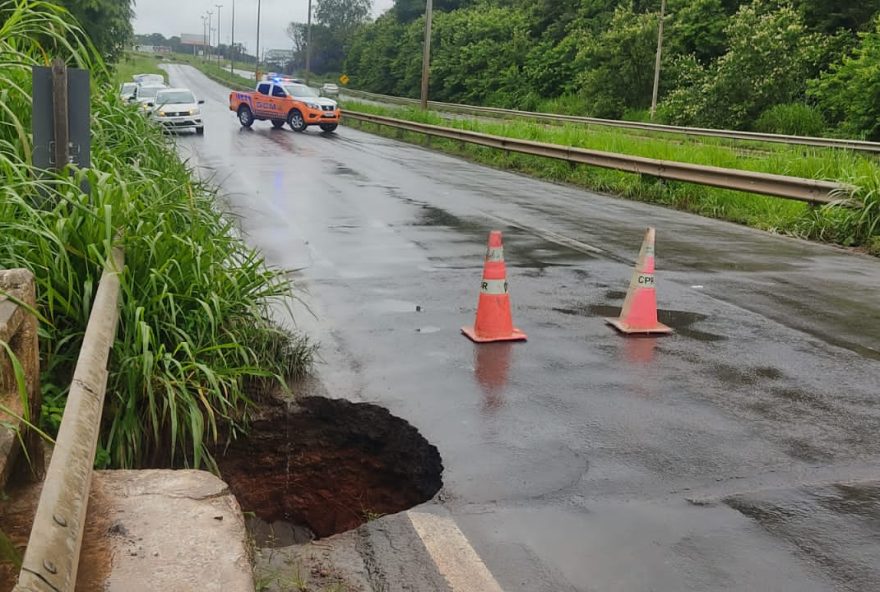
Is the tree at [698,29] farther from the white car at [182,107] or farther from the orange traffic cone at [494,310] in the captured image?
the orange traffic cone at [494,310]

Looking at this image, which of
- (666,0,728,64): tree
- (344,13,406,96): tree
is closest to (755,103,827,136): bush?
(666,0,728,64): tree

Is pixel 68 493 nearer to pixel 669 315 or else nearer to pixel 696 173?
pixel 669 315

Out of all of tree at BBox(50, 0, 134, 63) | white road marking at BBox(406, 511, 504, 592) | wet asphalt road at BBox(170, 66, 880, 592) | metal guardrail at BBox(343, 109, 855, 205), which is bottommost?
white road marking at BBox(406, 511, 504, 592)

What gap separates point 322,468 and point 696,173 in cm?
1156

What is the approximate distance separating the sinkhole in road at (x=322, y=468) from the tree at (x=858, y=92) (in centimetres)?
3368

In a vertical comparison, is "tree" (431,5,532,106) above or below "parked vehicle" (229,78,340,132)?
above

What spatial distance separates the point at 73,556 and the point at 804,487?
3.39 meters

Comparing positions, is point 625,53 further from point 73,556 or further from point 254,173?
point 73,556

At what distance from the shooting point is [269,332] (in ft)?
18.5

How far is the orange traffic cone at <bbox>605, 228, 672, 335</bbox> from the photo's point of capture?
7.13 metres

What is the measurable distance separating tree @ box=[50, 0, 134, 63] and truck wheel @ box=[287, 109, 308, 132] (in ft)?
35.5

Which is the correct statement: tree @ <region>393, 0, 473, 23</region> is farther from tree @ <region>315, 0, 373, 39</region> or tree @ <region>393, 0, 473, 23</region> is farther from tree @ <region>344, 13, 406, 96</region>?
tree @ <region>315, 0, 373, 39</region>

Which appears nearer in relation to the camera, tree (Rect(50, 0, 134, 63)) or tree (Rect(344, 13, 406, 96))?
tree (Rect(50, 0, 134, 63))

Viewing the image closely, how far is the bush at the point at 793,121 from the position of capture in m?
38.7
